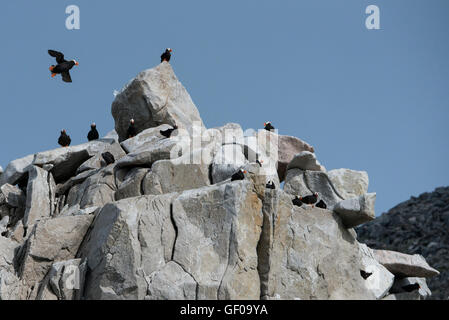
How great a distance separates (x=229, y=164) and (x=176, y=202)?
658cm

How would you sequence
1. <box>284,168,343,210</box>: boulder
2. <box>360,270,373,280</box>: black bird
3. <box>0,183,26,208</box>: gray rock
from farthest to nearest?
1. <box>284,168,343,210</box>: boulder
2. <box>0,183,26,208</box>: gray rock
3. <box>360,270,373,280</box>: black bird

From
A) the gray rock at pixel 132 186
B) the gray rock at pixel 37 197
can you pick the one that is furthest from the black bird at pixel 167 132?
the gray rock at pixel 37 197

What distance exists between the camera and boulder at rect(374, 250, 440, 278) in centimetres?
3272

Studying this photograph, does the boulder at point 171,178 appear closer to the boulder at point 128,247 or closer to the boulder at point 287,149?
the boulder at point 128,247

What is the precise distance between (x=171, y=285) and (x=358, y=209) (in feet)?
30.5

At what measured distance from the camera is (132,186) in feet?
104

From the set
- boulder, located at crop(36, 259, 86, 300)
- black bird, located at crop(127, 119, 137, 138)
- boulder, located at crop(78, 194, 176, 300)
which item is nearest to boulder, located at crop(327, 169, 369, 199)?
black bird, located at crop(127, 119, 137, 138)

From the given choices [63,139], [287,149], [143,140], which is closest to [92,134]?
[63,139]

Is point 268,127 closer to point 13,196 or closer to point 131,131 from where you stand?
point 131,131

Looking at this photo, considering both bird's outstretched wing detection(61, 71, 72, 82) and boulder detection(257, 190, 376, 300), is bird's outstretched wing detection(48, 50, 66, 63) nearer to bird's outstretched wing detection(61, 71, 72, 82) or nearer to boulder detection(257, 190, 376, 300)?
bird's outstretched wing detection(61, 71, 72, 82)

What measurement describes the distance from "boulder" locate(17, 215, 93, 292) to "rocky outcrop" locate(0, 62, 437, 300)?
0.13ft

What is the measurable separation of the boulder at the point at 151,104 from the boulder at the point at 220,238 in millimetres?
12543
